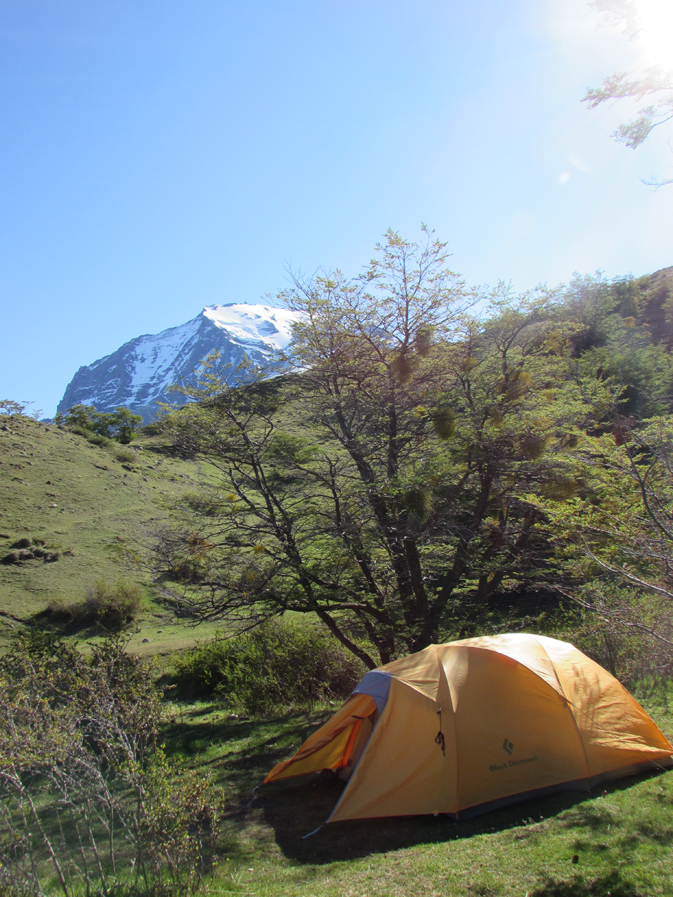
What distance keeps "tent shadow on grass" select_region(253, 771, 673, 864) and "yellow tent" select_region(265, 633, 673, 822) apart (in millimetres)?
145

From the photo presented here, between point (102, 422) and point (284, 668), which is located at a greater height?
point (102, 422)

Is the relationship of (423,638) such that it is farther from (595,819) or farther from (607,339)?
(607,339)

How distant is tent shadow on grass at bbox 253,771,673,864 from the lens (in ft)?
18.3

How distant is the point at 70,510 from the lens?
2758 cm

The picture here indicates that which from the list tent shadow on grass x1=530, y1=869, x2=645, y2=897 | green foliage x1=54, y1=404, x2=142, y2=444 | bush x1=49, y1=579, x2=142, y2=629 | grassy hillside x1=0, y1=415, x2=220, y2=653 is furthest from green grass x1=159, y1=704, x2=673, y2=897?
green foliage x1=54, y1=404, x2=142, y2=444

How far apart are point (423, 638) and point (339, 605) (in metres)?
2.02

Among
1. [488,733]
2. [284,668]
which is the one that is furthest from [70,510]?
[488,733]

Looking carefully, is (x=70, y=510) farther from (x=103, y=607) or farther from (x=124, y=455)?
(x=124, y=455)

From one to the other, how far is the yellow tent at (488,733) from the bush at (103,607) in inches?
680

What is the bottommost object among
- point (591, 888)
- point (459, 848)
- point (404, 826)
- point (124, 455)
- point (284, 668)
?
point (284, 668)

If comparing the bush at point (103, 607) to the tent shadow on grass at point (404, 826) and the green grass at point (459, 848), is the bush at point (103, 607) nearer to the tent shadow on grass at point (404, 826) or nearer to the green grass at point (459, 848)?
the green grass at point (459, 848)

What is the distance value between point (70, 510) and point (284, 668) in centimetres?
1868

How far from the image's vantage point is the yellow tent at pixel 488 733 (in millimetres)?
6336

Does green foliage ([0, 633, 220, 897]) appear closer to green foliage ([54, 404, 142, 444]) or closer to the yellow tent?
the yellow tent
